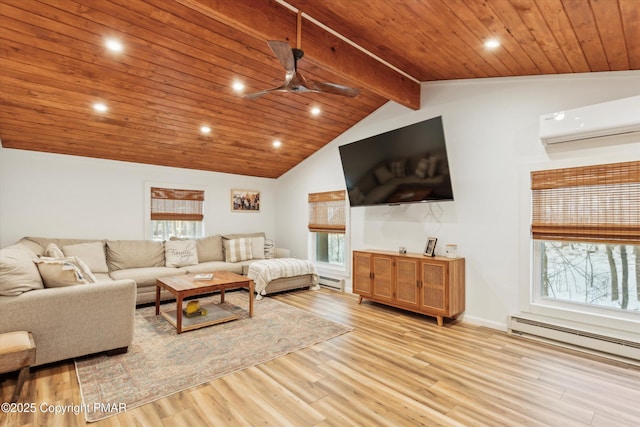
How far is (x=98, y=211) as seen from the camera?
500 cm

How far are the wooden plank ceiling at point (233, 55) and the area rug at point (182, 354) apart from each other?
2583 millimetres

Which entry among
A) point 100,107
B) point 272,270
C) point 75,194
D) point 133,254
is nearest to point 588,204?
point 272,270

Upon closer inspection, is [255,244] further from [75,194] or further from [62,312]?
[62,312]

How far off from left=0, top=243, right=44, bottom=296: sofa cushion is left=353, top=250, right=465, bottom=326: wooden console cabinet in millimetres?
3555

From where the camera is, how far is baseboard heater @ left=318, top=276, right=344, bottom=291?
5.45 meters

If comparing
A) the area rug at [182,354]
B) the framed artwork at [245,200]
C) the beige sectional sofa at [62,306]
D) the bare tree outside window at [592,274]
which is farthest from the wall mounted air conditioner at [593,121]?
the framed artwork at [245,200]

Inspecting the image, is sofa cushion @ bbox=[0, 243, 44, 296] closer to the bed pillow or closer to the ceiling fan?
the ceiling fan

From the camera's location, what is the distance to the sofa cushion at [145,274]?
14.4ft

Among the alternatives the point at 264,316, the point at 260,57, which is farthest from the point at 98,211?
the point at 260,57

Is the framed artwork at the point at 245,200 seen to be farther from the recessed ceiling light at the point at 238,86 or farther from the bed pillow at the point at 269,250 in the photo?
the recessed ceiling light at the point at 238,86

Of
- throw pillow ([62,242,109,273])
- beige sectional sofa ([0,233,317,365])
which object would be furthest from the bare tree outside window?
throw pillow ([62,242,109,273])

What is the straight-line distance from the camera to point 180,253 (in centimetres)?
520

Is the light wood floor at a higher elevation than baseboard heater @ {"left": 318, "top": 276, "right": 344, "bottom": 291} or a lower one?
lower

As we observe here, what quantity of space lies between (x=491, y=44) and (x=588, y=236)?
197 cm
